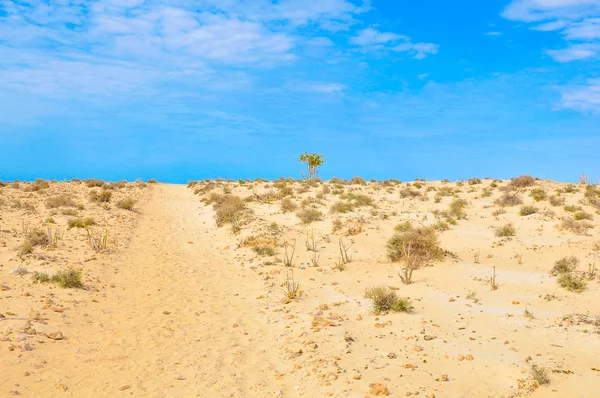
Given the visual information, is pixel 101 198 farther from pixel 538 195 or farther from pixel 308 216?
pixel 538 195

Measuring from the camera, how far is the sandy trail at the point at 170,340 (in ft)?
24.6

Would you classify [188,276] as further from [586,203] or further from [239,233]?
[586,203]

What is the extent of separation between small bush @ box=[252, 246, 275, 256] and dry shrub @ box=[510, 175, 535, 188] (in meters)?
20.7

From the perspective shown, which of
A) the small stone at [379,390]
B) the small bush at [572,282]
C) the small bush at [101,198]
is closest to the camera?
the small stone at [379,390]

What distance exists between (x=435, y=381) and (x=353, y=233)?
12.4m

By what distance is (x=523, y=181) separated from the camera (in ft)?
101

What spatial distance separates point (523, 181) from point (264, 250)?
71.3 ft

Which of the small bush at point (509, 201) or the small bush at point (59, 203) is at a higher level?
the small bush at point (509, 201)

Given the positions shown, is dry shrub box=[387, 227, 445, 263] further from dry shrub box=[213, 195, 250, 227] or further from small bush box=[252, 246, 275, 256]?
dry shrub box=[213, 195, 250, 227]

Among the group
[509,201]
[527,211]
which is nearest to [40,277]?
[527,211]

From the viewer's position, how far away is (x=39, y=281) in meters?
12.1

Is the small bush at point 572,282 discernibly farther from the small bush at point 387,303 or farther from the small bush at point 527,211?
the small bush at point 527,211

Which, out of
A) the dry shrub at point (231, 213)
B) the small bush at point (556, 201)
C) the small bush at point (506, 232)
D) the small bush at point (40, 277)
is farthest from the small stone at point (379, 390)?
the small bush at point (556, 201)

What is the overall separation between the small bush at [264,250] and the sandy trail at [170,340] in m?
1.27
